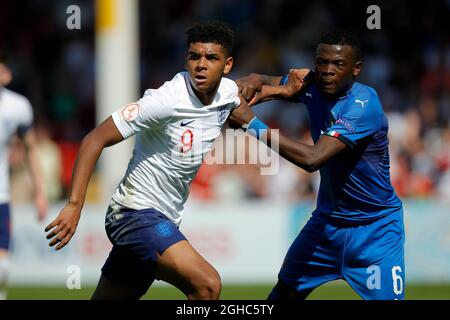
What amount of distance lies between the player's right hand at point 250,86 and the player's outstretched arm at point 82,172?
1164 millimetres

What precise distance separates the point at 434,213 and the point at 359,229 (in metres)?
6.16

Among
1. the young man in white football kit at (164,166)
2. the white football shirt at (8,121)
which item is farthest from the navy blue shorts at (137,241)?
the white football shirt at (8,121)

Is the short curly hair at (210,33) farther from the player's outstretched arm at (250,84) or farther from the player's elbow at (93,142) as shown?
the player's elbow at (93,142)

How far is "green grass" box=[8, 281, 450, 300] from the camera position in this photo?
11.4 metres

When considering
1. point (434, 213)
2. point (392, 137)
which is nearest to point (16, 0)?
point (392, 137)

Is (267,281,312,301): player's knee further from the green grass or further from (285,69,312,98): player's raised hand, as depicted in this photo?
the green grass

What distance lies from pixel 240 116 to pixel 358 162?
3.44 feet

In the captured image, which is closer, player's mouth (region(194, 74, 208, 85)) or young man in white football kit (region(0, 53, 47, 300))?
player's mouth (region(194, 74, 208, 85))

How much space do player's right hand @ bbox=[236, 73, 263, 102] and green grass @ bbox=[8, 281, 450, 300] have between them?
4.64 m

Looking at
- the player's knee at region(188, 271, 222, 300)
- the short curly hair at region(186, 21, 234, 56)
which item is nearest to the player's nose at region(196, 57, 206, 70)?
the short curly hair at region(186, 21, 234, 56)

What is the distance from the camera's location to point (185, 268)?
20.3 ft

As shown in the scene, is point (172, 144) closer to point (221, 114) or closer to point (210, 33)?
point (221, 114)

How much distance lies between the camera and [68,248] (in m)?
12.9

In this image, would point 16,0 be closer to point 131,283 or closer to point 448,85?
point 448,85
